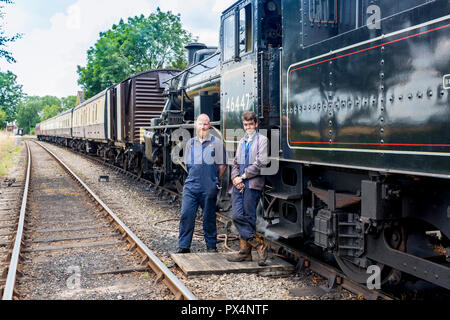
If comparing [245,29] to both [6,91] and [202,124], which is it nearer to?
[202,124]

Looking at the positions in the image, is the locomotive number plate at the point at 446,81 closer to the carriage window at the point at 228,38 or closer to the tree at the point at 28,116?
the carriage window at the point at 228,38

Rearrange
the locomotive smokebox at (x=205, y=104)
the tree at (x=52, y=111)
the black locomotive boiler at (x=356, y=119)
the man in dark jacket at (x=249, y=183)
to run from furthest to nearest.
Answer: the tree at (x=52, y=111)
the locomotive smokebox at (x=205, y=104)
the man in dark jacket at (x=249, y=183)
the black locomotive boiler at (x=356, y=119)

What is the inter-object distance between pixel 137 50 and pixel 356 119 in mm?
35379

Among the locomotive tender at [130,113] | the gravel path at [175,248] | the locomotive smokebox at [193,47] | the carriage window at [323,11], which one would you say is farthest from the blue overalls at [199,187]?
the locomotive tender at [130,113]

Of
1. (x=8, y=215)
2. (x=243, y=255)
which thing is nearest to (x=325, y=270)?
Answer: (x=243, y=255)

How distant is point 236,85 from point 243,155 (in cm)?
129

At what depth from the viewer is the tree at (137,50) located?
3534 centimetres

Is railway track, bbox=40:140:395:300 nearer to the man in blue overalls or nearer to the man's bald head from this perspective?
the man in blue overalls

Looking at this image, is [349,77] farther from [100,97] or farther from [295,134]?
[100,97]

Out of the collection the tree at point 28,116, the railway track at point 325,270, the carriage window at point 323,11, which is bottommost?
the railway track at point 325,270

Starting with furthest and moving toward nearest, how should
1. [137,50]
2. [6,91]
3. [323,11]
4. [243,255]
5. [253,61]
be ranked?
[137,50], [6,91], [253,61], [243,255], [323,11]

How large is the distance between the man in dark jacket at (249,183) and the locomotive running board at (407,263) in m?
1.39

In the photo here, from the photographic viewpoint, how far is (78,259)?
5672 mm

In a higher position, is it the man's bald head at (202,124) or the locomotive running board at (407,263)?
the man's bald head at (202,124)
